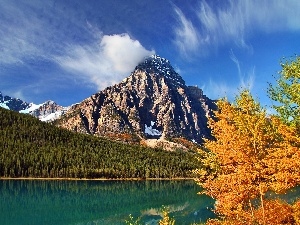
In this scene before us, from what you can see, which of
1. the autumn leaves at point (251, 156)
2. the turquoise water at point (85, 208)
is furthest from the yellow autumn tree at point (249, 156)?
the turquoise water at point (85, 208)

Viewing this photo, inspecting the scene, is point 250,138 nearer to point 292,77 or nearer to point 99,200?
point 292,77

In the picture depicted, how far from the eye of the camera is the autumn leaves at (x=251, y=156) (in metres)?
17.4

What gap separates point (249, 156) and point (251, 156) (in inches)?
4.1

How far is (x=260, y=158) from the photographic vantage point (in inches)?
709

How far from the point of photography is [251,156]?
17734mm

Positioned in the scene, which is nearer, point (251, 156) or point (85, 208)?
point (251, 156)

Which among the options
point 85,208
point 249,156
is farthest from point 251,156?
point 85,208

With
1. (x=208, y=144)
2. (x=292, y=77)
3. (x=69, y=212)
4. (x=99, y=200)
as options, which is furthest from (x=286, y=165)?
(x=99, y=200)

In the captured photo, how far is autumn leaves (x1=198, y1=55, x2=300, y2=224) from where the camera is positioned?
17359 mm

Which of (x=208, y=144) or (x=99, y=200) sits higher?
(x=208, y=144)

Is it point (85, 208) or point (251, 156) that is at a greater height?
point (251, 156)

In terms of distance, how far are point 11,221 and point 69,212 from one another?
2111 cm

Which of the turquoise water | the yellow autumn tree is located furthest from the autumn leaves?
the turquoise water

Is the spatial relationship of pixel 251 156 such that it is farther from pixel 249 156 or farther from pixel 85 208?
pixel 85 208
